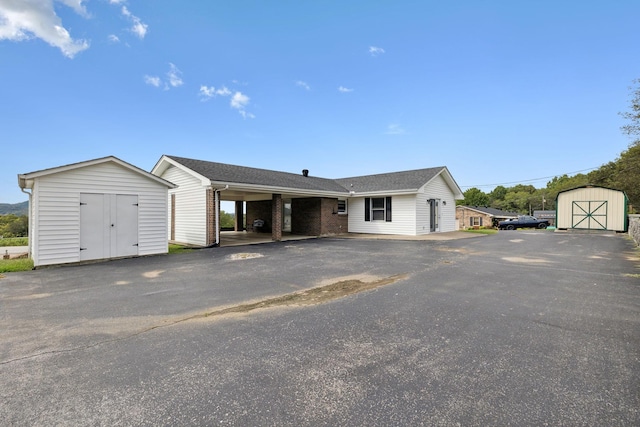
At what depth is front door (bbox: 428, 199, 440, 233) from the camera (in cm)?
1903

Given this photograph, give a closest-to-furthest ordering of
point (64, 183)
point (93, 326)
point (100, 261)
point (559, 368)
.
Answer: point (559, 368) < point (93, 326) < point (64, 183) < point (100, 261)

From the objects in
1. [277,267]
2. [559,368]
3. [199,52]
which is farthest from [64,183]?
[559,368]

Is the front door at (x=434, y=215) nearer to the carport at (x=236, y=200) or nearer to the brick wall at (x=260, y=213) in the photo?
the carport at (x=236, y=200)

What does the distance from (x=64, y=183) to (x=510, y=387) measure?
11.7 metres

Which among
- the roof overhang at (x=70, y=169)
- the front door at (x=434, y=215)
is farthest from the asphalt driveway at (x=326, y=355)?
the front door at (x=434, y=215)

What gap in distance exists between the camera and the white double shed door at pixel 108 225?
926 centimetres

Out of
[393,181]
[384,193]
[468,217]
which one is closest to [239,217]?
[384,193]

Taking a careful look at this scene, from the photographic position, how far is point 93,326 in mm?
3842

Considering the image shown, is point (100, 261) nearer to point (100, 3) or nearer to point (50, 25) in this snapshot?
point (50, 25)

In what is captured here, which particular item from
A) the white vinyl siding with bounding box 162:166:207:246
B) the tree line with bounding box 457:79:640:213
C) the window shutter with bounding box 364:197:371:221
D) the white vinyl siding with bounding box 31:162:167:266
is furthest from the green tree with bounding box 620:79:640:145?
the white vinyl siding with bounding box 31:162:167:266

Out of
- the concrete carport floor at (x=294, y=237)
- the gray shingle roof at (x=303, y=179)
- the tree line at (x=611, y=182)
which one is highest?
the tree line at (x=611, y=182)

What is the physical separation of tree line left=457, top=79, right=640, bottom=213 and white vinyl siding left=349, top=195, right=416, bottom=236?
1906cm

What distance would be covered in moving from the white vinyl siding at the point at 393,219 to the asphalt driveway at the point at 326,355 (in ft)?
37.8

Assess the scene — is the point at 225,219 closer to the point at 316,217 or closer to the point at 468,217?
the point at 316,217
